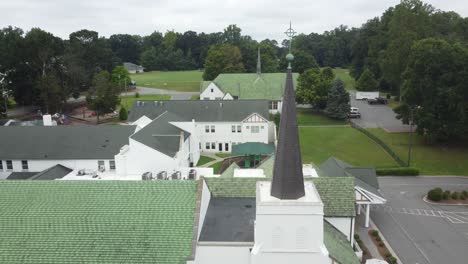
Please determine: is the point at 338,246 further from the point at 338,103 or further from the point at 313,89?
the point at 313,89

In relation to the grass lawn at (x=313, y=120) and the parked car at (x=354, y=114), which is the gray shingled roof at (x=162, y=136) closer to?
the grass lawn at (x=313, y=120)

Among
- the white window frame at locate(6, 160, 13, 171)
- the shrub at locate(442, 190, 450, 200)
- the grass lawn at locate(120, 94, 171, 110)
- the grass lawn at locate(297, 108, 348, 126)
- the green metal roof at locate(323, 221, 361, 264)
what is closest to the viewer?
the green metal roof at locate(323, 221, 361, 264)

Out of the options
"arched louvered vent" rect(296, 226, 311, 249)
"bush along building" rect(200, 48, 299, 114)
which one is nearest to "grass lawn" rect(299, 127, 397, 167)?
"bush along building" rect(200, 48, 299, 114)

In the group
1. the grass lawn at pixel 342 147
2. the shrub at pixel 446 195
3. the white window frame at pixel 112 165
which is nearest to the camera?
the shrub at pixel 446 195

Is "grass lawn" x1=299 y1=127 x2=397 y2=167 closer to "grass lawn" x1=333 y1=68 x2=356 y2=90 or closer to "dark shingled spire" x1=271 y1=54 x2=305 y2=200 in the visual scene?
"dark shingled spire" x1=271 y1=54 x2=305 y2=200

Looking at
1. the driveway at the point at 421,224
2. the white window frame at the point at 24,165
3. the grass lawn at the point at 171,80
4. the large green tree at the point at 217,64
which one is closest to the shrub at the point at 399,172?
the driveway at the point at 421,224
